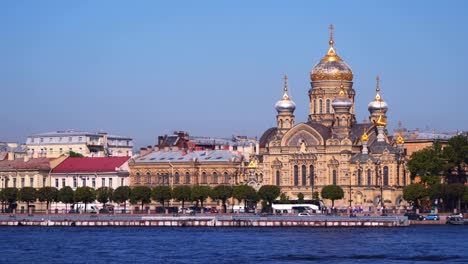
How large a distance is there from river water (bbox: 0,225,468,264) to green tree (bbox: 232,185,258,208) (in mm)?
20204

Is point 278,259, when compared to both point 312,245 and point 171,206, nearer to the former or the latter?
point 312,245

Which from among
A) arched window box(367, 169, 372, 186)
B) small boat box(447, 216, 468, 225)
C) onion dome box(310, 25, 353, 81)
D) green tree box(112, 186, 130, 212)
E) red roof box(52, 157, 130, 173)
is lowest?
small boat box(447, 216, 468, 225)

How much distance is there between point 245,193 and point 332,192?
27.2 feet

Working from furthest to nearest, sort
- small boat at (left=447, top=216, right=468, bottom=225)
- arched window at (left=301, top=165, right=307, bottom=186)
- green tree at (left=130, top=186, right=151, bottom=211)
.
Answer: arched window at (left=301, top=165, right=307, bottom=186) < green tree at (left=130, top=186, right=151, bottom=211) < small boat at (left=447, top=216, right=468, bottom=225)

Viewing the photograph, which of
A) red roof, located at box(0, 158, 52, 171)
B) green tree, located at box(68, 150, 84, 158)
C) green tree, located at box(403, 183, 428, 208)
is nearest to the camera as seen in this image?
green tree, located at box(403, 183, 428, 208)

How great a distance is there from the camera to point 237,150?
148500mm

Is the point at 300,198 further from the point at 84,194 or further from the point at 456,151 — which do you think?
the point at 84,194

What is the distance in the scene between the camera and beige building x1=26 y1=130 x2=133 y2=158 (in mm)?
178375

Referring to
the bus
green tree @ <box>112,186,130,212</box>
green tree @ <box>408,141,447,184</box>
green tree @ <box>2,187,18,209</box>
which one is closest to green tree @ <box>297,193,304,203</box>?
the bus

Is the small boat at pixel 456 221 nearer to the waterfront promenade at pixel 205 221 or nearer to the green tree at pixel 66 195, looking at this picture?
the waterfront promenade at pixel 205 221

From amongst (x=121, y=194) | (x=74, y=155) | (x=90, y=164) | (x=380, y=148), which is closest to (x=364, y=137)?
(x=380, y=148)

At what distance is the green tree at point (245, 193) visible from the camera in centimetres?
13100

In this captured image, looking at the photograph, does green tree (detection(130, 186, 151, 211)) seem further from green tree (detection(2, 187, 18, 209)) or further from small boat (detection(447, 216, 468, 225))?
small boat (detection(447, 216, 468, 225))

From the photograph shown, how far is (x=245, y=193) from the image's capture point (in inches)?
5162
